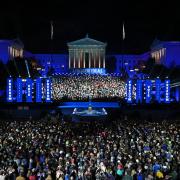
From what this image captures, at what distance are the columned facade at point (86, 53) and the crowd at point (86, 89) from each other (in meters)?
43.6

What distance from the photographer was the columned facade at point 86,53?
12069cm

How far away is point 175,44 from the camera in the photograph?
321ft

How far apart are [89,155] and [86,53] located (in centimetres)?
10017

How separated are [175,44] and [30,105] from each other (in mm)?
51619

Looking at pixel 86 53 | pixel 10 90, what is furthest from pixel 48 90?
pixel 86 53

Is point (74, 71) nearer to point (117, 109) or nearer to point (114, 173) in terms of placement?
point (117, 109)

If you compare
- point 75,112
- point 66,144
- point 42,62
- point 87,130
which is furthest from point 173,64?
point 66,144

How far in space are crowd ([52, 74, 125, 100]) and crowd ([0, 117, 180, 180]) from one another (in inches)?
1234

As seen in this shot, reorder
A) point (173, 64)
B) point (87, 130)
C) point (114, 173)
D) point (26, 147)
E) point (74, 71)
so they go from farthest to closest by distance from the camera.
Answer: point (74, 71)
point (173, 64)
point (87, 130)
point (26, 147)
point (114, 173)

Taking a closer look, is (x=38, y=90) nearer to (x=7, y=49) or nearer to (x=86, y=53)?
(x=7, y=49)

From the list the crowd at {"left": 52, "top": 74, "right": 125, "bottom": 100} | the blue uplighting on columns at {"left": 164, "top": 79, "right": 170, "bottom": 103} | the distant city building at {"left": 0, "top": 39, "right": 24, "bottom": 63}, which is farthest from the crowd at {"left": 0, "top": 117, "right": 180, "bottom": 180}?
the distant city building at {"left": 0, "top": 39, "right": 24, "bottom": 63}

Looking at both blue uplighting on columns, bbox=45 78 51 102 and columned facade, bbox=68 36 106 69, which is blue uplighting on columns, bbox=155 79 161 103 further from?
columned facade, bbox=68 36 106 69

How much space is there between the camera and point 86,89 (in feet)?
222

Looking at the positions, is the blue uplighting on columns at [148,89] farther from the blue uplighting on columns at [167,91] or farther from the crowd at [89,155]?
the crowd at [89,155]
